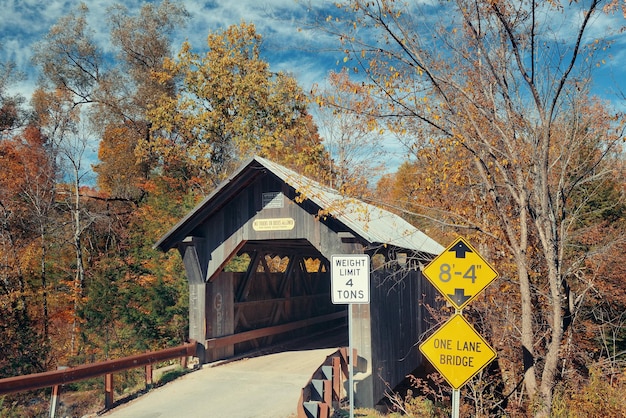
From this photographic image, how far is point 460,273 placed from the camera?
697cm

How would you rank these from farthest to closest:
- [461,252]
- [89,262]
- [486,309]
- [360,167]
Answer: [360,167] → [89,262] → [486,309] → [461,252]

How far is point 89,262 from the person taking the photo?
1074 inches

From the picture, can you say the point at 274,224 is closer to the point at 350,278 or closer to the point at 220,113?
the point at 350,278

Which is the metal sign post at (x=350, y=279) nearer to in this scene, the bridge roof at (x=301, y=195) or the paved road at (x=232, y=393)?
the paved road at (x=232, y=393)

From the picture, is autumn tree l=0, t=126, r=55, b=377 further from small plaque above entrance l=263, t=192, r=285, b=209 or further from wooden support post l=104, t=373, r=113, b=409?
small plaque above entrance l=263, t=192, r=285, b=209

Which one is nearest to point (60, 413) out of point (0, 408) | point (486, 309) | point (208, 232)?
point (0, 408)

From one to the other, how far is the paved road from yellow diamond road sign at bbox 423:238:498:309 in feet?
12.0

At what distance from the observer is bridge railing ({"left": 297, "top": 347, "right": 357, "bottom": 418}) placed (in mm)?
7797

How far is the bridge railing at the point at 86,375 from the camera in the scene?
8.33 metres

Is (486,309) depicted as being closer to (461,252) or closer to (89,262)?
(461,252)

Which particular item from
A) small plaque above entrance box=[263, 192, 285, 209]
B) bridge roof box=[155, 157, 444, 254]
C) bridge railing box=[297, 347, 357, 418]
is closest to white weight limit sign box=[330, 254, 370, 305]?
bridge railing box=[297, 347, 357, 418]

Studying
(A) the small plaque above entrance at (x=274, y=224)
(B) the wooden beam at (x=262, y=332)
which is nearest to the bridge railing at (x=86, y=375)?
(B) the wooden beam at (x=262, y=332)

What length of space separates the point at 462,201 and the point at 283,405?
18.0 feet

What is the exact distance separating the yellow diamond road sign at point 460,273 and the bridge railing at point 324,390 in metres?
2.46
